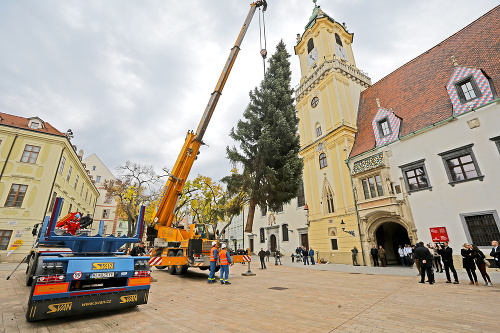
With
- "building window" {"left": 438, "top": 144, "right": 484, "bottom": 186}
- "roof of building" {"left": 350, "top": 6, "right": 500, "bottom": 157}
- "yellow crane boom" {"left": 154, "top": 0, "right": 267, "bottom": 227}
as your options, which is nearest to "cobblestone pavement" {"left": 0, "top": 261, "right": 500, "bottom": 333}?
"yellow crane boom" {"left": 154, "top": 0, "right": 267, "bottom": 227}

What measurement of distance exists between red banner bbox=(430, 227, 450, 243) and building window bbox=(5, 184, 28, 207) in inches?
1173

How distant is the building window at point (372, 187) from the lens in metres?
17.5

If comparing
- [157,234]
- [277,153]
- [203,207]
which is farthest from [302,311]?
[203,207]

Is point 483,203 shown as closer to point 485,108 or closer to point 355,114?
point 485,108

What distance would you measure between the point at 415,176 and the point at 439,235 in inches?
158

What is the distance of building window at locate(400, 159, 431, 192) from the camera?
1503cm

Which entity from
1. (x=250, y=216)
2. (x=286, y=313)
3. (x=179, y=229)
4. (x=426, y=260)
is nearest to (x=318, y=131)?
(x=250, y=216)

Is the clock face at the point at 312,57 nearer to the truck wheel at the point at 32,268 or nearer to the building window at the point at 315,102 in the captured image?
the building window at the point at 315,102

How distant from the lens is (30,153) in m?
18.6

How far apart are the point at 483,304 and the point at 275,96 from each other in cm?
1445

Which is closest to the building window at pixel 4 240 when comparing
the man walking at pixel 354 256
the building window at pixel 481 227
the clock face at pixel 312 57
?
the man walking at pixel 354 256

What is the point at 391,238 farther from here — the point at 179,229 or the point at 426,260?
the point at 179,229

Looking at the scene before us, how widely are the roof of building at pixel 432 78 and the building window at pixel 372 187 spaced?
276 centimetres

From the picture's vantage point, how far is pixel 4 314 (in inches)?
176
